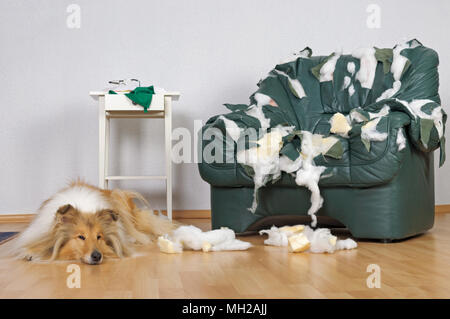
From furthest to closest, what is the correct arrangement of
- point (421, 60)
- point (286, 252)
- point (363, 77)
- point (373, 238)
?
point (363, 77) < point (421, 60) < point (373, 238) < point (286, 252)

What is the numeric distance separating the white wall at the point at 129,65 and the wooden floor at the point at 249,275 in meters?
1.76

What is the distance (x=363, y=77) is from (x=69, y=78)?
217cm

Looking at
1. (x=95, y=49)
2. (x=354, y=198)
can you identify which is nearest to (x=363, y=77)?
(x=354, y=198)

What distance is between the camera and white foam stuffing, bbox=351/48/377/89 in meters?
3.01

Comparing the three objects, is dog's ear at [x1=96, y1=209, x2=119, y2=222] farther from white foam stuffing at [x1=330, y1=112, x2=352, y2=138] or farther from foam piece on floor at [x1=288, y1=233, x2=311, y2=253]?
white foam stuffing at [x1=330, y1=112, x2=352, y2=138]

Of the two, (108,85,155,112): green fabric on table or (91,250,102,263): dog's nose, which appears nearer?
(91,250,102,263): dog's nose

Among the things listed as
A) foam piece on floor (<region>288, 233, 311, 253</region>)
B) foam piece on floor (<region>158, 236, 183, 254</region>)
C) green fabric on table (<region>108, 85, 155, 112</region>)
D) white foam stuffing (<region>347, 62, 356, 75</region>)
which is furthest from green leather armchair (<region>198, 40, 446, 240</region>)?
green fabric on table (<region>108, 85, 155, 112</region>)

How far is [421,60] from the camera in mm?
2844

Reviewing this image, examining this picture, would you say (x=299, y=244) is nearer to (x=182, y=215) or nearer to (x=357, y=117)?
(x=357, y=117)

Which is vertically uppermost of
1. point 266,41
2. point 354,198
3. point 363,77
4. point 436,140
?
point 266,41

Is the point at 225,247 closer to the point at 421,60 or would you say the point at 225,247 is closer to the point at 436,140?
the point at 436,140

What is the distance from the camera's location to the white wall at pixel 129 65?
3854mm

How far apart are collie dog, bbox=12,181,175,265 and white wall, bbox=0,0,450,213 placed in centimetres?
157

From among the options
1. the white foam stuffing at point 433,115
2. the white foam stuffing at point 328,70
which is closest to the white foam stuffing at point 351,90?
the white foam stuffing at point 328,70
